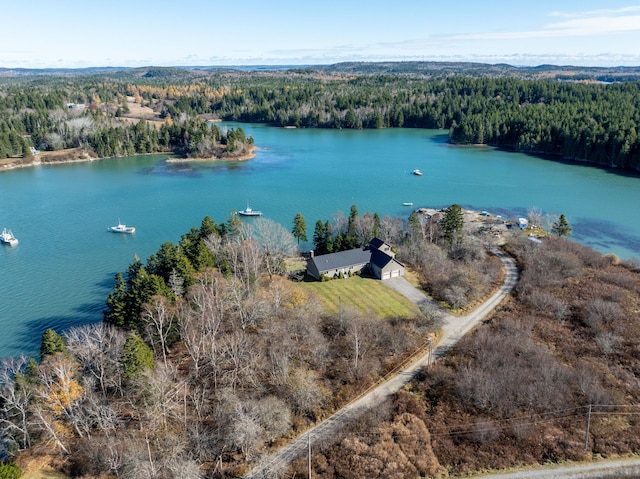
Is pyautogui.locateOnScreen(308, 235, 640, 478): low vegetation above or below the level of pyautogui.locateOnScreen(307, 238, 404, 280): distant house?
below

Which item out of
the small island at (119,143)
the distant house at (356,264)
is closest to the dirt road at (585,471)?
the distant house at (356,264)

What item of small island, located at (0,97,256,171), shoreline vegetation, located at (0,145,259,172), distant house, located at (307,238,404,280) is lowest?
distant house, located at (307,238,404,280)

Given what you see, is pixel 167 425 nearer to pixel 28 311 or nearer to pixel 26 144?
pixel 28 311

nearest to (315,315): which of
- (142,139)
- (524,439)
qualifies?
(524,439)

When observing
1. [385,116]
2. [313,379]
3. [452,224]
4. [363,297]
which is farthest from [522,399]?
[385,116]

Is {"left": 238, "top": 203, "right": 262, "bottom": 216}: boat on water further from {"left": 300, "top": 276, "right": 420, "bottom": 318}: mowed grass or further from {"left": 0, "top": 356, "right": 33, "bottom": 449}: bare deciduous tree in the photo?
{"left": 0, "top": 356, "right": 33, "bottom": 449}: bare deciduous tree

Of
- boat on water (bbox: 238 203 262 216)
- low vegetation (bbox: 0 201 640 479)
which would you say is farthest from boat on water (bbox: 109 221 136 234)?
low vegetation (bbox: 0 201 640 479)

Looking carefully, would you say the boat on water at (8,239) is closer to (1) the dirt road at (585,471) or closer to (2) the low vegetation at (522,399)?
(2) the low vegetation at (522,399)

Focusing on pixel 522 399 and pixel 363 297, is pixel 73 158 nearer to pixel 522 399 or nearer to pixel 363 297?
pixel 363 297
